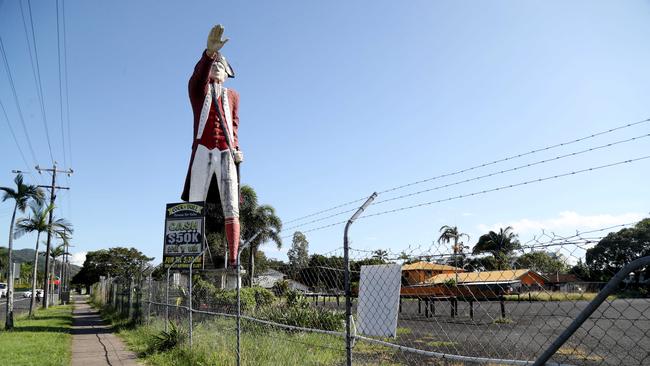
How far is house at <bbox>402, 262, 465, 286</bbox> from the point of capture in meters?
3.83

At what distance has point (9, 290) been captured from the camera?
55.4ft

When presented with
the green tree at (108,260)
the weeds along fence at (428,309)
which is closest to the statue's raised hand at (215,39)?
the weeds along fence at (428,309)

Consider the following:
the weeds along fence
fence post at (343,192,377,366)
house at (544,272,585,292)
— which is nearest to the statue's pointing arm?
the weeds along fence

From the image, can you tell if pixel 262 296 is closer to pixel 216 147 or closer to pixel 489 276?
pixel 216 147

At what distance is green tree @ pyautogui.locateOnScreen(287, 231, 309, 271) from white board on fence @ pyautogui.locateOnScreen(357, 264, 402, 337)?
1.59 metres

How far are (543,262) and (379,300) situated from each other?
1.30 m

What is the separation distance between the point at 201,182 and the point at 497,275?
14231 millimetres

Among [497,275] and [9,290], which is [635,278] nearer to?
[497,275]

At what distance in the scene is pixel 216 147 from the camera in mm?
16234

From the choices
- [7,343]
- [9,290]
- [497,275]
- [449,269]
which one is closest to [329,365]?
[449,269]

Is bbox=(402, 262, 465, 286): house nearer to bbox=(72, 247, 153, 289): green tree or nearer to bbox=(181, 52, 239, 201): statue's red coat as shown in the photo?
bbox=(181, 52, 239, 201): statue's red coat

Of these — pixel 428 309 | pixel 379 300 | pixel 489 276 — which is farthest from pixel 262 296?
pixel 489 276

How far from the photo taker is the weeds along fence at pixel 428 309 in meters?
2.79

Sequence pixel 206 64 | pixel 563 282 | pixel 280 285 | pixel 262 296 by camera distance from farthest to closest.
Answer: pixel 262 296, pixel 206 64, pixel 280 285, pixel 563 282
